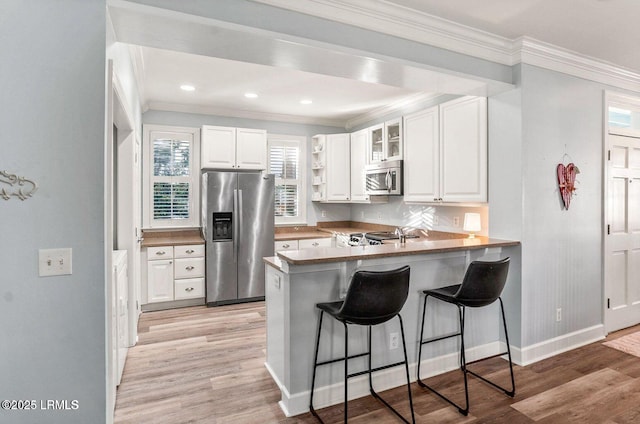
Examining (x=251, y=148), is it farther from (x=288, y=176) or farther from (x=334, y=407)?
(x=334, y=407)

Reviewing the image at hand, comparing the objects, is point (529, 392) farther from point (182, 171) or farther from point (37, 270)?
point (182, 171)

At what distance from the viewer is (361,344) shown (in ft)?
8.50

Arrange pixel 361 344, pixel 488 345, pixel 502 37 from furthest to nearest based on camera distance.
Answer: pixel 488 345 → pixel 502 37 → pixel 361 344

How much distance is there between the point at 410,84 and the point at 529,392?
7.98ft

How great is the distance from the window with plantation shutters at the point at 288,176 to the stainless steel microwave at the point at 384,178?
127 centimetres

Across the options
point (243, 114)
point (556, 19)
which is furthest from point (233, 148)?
point (556, 19)

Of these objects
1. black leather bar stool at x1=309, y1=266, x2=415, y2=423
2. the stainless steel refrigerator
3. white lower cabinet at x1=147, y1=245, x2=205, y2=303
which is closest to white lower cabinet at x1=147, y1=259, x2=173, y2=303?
white lower cabinet at x1=147, y1=245, x2=205, y2=303

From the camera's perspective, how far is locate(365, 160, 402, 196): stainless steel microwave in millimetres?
4367

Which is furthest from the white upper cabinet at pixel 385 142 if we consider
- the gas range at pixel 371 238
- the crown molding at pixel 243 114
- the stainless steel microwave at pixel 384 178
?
the crown molding at pixel 243 114

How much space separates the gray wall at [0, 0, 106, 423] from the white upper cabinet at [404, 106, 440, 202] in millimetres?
3127

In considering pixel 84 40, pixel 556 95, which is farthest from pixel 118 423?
pixel 556 95

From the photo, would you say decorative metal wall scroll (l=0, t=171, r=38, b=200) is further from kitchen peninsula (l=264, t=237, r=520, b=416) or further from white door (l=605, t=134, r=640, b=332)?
white door (l=605, t=134, r=640, b=332)

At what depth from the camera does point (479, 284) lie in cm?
246

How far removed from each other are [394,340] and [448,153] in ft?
6.47
